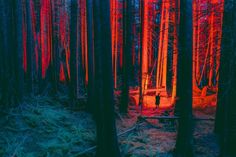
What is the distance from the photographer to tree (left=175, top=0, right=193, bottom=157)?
682 centimetres

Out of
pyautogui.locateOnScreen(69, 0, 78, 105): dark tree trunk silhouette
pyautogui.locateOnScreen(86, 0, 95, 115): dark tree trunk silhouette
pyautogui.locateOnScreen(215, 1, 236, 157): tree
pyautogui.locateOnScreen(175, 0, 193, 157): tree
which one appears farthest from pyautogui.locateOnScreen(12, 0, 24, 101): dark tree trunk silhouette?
pyautogui.locateOnScreen(215, 1, 236, 157): tree

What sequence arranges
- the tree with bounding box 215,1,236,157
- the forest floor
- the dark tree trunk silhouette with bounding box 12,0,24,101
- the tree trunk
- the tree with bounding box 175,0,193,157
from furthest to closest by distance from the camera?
the tree trunk, the dark tree trunk silhouette with bounding box 12,0,24,101, the forest floor, the tree with bounding box 175,0,193,157, the tree with bounding box 215,1,236,157

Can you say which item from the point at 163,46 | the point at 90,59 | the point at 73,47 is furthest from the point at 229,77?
the point at 163,46

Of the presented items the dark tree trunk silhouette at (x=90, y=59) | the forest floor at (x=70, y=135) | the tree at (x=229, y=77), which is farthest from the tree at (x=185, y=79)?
the dark tree trunk silhouette at (x=90, y=59)

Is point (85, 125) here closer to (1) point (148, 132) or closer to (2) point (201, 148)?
(1) point (148, 132)

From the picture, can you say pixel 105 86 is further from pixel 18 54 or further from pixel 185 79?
pixel 18 54

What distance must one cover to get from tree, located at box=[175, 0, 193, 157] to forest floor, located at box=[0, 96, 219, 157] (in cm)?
85

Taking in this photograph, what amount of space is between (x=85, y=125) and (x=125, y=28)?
5409 millimetres

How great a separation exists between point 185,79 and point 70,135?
4911mm

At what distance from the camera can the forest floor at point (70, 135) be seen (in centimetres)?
783

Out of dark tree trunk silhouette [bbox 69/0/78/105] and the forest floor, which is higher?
dark tree trunk silhouette [bbox 69/0/78/105]

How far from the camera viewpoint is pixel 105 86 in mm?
6711

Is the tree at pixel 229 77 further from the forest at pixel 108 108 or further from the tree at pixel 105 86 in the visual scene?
the tree at pixel 105 86

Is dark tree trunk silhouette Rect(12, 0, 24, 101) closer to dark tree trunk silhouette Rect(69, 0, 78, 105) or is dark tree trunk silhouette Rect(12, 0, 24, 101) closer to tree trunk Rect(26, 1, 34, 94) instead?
dark tree trunk silhouette Rect(69, 0, 78, 105)
